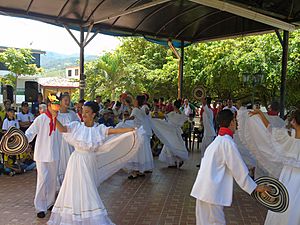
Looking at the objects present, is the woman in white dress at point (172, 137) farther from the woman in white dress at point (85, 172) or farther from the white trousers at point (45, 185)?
the woman in white dress at point (85, 172)

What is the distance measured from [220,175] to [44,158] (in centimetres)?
276

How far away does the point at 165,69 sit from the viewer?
2245cm

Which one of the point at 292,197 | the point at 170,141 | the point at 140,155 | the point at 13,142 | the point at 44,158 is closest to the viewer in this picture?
the point at 292,197

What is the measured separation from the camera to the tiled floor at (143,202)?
203 inches

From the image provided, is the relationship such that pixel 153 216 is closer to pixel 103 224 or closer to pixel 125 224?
pixel 125 224

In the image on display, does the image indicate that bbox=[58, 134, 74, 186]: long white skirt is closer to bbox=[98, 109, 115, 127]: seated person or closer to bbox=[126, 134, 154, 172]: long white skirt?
bbox=[126, 134, 154, 172]: long white skirt

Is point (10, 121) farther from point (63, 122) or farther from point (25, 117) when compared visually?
point (63, 122)

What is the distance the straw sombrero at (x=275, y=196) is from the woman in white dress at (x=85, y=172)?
1651 millimetres

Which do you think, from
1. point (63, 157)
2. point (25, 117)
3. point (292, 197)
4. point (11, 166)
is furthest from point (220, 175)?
point (25, 117)

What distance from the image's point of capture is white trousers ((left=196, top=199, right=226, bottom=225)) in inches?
140

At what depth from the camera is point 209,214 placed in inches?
141

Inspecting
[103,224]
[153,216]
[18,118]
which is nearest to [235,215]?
[153,216]

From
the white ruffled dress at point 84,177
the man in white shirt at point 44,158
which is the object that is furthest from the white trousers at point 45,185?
the white ruffled dress at point 84,177

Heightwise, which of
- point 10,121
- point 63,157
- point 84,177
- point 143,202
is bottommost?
point 143,202
